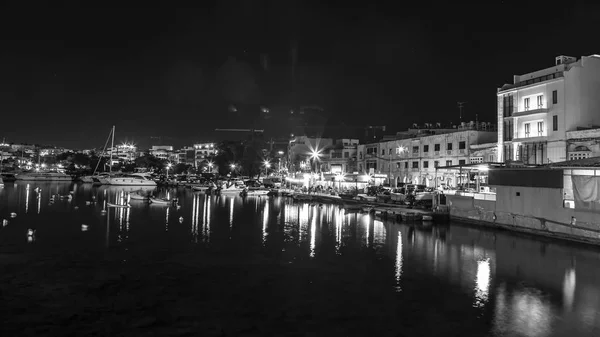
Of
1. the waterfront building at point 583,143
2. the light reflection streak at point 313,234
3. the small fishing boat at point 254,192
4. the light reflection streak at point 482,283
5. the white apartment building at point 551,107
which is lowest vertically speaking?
the light reflection streak at point 482,283

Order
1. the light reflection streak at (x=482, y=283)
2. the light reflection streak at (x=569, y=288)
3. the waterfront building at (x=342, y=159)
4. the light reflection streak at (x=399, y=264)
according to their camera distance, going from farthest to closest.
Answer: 1. the waterfront building at (x=342, y=159)
2. the light reflection streak at (x=399, y=264)
3. the light reflection streak at (x=482, y=283)
4. the light reflection streak at (x=569, y=288)

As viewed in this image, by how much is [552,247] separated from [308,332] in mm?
19386

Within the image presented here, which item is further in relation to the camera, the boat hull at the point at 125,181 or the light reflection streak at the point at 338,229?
the boat hull at the point at 125,181

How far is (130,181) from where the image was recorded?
98.1 metres

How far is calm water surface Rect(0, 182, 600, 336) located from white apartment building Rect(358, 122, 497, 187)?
17843 mm

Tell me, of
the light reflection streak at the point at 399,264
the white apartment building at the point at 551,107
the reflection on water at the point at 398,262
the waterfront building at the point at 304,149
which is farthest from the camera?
the waterfront building at the point at 304,149

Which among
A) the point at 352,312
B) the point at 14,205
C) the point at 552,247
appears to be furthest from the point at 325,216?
the point at 14,205

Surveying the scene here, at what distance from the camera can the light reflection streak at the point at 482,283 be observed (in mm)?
15156

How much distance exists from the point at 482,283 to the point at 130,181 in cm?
9400

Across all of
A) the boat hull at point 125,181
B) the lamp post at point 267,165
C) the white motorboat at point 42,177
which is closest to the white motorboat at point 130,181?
the boat hull at point 125,181

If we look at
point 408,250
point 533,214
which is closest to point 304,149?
point 533,214

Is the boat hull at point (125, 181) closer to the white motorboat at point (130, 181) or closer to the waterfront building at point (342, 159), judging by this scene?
the white motorboat at point (130, 181)

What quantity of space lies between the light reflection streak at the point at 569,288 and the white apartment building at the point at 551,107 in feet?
66.6

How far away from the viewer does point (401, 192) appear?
49781mm
